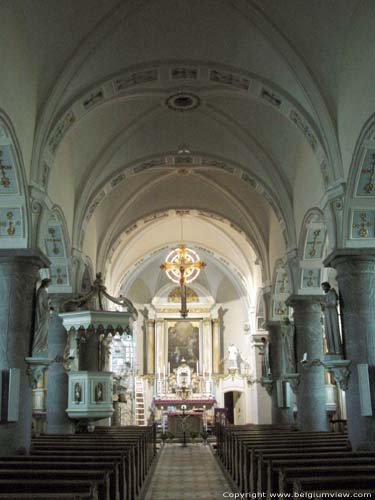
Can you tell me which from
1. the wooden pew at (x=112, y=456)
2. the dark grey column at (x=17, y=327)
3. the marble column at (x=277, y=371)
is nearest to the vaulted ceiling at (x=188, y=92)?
the dark grey column at (x=17, y=327)

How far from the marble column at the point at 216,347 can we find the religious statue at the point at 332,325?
1745 cm

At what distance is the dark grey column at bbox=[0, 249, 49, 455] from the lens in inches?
388

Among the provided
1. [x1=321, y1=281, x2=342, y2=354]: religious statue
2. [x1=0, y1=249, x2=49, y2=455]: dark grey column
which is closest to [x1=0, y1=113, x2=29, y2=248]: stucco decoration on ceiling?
[x1=0, y1=249, x2=49, y2=455]: dark grey column

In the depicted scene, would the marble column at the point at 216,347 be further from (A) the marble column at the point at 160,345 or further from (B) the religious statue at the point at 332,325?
(B) the religious statue at the point at 332,325

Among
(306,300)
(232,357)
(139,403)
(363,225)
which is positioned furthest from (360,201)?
(139,403)

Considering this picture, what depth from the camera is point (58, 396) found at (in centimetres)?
1396

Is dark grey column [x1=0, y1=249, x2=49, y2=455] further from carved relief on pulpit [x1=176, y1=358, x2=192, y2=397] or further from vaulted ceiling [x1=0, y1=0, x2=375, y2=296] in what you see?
carved relief on pulpit [x1=176, y1=358, x2=192, y2=397]

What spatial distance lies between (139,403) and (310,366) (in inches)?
566

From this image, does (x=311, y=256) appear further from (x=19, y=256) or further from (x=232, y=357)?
(x=232, y=357)

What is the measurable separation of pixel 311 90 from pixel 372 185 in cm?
217

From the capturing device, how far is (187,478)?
1158cm

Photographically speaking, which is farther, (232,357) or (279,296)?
(232,357)

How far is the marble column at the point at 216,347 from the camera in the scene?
2798cm

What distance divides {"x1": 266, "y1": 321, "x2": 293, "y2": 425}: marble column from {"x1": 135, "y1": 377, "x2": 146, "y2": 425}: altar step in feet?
34.8
